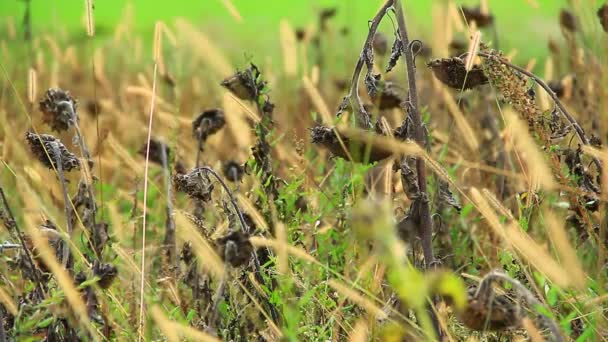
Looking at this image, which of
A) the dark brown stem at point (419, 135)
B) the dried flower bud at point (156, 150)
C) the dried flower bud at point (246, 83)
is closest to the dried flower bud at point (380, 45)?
the dried flower bud at point (156, 150)

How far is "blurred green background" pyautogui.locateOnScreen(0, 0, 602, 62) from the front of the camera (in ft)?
19.7

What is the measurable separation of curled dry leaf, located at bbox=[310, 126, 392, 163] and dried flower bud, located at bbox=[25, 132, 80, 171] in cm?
52

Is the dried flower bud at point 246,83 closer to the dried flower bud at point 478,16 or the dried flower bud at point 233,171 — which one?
the dried flower bud at point 233,171

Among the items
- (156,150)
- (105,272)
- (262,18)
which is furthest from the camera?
(262,18)

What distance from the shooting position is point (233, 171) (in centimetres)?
223

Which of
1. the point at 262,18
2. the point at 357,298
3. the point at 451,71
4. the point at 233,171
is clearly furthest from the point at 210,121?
the point at 262,18

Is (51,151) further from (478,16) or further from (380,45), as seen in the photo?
(380,45)

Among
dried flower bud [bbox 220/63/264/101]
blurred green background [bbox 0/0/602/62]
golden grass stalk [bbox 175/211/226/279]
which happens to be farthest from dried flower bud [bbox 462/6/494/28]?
golden grass stalk [bbox 175/211/226/279]

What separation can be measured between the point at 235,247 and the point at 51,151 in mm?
628

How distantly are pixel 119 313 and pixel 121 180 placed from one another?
1921 millimetres

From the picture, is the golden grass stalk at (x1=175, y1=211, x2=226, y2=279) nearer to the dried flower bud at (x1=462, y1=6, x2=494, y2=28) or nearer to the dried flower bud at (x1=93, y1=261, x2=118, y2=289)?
the dried flower bud at (x1=93, y1=261, x2=118, y2=289)

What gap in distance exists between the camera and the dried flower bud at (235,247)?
1.36 metres

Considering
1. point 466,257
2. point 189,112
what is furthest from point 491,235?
point 189,112

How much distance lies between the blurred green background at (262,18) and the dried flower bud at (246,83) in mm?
1928
